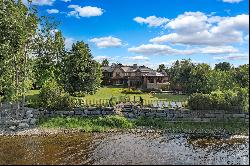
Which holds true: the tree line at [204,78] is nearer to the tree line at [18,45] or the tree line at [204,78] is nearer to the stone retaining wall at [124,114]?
the stone retaining wall at [124,114]

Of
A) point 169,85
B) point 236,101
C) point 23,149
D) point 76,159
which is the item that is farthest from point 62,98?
point 169,85

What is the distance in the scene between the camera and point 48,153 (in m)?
32.4

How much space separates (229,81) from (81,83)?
1118 inches

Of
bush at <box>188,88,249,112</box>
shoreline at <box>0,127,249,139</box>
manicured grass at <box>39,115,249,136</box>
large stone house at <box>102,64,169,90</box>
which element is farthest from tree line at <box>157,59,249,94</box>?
shoreline at <box>0,127,249,139</box>

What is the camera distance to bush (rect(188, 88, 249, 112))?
42.8 m

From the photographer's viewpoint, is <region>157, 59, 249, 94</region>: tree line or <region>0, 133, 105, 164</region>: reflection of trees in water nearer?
<region>0, 133, 105, 164</region>: reflection of trees in water

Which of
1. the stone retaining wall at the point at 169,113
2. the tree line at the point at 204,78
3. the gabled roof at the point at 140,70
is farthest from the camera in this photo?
the gabled roof at the point at 140,70

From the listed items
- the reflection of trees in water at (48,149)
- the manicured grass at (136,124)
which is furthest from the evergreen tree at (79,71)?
the reflection of trees in water at (48,149)

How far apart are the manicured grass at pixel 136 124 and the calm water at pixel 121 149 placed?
3029mm

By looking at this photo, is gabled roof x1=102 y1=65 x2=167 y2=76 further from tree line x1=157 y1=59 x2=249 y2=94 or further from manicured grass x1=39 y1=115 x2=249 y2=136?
manicured grass x1=39 y1=115 x2=249 y2=136

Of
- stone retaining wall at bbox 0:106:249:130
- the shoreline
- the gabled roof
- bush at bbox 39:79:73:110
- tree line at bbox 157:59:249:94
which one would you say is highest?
the gabled roof

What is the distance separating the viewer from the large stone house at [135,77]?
10269 cm

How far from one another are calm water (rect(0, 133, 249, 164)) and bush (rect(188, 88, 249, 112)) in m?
7.03

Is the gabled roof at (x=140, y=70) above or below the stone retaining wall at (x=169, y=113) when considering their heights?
above
